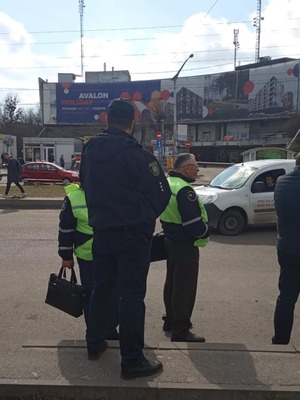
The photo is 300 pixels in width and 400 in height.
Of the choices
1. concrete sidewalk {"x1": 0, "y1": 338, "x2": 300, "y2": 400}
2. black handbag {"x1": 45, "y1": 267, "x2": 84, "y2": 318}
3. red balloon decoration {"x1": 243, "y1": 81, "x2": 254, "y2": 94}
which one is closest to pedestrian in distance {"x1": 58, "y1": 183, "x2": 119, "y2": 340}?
black handbag {"x1": 45, "y1": 267, "x2": 84, "y2": 318}

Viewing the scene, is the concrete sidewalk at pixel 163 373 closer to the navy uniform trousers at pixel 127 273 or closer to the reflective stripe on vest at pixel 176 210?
the navy uniform trousers at pixel 127 273

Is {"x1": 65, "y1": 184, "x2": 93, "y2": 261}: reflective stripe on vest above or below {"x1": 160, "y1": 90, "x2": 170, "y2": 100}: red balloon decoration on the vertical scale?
below

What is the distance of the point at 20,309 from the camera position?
4.86 meters

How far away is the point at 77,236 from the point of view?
3.50 metres

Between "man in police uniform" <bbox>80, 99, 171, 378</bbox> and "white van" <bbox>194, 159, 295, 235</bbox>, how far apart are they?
21.8ft

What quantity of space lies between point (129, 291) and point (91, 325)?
1.66 feet

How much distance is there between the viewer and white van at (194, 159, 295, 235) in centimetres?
939

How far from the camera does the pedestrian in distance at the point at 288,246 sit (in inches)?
135

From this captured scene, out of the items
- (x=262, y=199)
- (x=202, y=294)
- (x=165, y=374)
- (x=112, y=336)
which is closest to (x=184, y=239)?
(x=112, y=336)

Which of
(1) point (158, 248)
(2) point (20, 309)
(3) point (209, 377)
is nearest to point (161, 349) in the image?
(3) point (209, 377)

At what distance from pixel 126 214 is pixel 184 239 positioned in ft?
3.82

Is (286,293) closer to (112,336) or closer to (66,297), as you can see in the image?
(112,336)

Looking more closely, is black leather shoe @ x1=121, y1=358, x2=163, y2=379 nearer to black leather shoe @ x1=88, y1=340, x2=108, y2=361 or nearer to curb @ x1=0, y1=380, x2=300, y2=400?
curb @ x1=0, y1=380, x2=300, y2=400

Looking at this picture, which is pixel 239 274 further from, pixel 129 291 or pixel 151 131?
pixel 151 131
